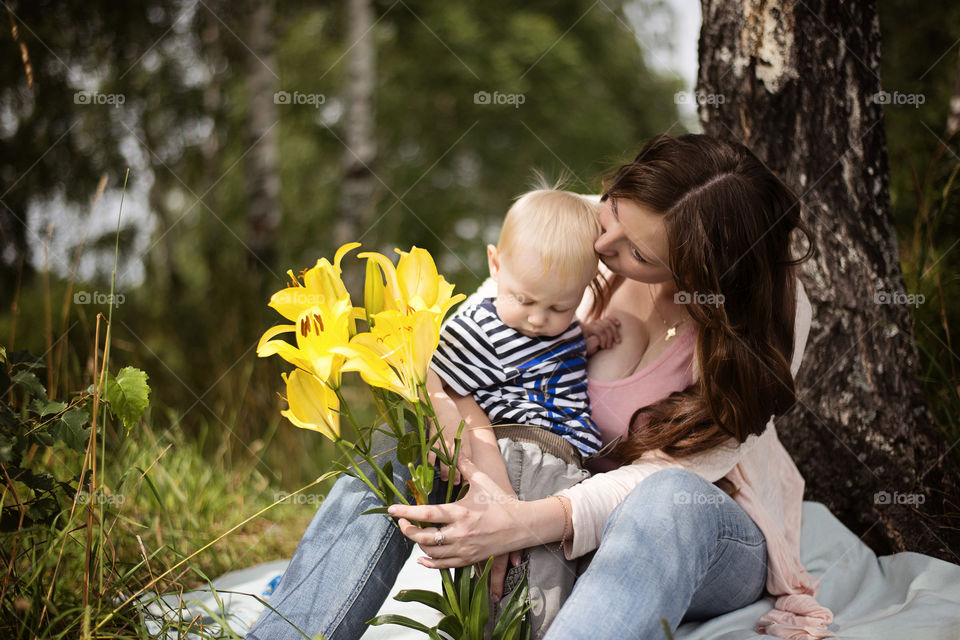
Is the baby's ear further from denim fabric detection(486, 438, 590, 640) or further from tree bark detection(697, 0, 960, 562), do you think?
tree bark detection(697, 0, 960, 562)

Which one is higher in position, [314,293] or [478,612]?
[314,293]

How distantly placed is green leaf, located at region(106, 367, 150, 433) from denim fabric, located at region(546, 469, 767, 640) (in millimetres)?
816

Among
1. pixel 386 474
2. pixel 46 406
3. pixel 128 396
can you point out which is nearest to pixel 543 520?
pixel 386 474

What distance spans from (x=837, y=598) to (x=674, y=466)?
1.94 feet

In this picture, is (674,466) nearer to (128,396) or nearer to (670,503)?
(670,503)

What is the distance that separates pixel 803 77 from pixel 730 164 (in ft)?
2.05

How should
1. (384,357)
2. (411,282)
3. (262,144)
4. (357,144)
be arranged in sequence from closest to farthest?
1. (384,357)
2. (411,282)
3. (262,144)
4. (357,144)

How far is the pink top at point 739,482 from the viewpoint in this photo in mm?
1438

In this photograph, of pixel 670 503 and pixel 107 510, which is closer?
pixel 670 503

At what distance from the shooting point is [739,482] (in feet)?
5.29

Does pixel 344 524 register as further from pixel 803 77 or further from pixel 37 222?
pixel 37 222

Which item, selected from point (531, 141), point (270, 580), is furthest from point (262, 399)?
point (531, 141)

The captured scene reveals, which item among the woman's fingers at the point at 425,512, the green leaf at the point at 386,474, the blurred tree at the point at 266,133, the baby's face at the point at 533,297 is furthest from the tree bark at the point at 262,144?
the woman's fingers at the point at 425,512

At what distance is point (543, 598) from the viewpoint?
1378 mm
